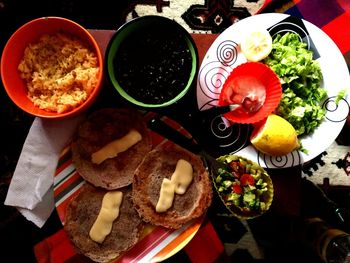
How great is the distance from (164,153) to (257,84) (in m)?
0.35

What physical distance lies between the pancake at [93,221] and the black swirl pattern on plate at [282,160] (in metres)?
0.42

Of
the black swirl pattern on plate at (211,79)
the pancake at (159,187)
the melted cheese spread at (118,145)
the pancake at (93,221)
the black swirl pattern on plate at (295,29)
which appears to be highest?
the black swirl pattern on plate at (295,29)

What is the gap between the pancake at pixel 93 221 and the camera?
1367 millimetres

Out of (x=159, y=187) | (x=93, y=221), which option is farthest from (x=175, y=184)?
(x=93, y=221)

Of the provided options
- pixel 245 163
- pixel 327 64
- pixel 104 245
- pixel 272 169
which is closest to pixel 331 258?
pixel 272 169

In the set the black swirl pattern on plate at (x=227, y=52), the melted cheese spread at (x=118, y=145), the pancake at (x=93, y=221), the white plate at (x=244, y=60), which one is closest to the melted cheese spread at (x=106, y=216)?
the pancake at (x=93, y=221)

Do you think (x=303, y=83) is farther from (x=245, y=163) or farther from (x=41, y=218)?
(x=41, y=218)

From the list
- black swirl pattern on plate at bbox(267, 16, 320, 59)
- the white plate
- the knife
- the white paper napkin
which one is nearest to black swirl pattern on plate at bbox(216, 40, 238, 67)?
the white plate

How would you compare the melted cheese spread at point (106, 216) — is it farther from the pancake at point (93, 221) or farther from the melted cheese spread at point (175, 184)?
the melted cheese spread at point (175, 184)

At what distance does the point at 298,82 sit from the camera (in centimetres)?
136

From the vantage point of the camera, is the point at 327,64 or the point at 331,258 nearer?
the point at 327,64

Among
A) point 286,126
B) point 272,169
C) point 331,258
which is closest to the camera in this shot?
point 286,126

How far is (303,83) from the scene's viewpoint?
1.37m

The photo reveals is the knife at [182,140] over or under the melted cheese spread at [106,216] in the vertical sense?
over
